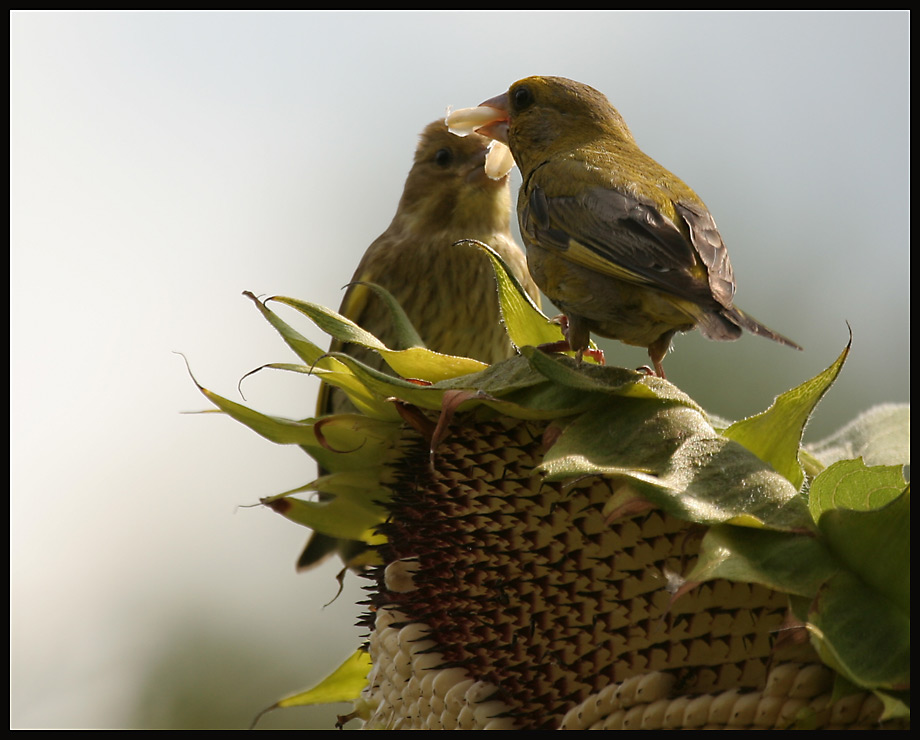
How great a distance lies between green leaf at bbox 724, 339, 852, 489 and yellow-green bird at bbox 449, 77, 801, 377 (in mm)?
175

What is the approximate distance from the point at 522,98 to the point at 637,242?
93cm

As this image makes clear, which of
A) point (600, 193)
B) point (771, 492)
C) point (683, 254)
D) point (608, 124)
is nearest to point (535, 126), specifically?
point (608, 124)

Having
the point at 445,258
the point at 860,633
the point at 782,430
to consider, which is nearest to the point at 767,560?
the point at 860,633

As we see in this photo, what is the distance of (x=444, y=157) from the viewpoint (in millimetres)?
4883

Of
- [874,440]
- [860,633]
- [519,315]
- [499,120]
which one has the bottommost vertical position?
[874,440]

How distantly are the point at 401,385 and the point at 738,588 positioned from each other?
0.67 meters

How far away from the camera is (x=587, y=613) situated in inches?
72.9

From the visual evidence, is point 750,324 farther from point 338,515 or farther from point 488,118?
point 488,118

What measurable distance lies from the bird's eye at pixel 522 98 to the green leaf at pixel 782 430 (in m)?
1.59

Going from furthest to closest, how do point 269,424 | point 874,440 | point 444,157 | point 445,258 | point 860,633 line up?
point 444,157
point 445,258
point 874,440
point 269,424
point 860,633

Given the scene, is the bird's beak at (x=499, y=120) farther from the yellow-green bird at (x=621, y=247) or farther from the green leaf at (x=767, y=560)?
the green leaf at (x=767, y=560)

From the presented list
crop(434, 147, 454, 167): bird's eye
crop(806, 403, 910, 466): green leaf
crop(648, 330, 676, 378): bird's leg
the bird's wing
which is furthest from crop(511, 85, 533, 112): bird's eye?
crop(434, 147, 454, 167): bird's eye

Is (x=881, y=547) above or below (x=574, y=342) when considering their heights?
below

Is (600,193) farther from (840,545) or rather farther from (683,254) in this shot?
(840,545)
